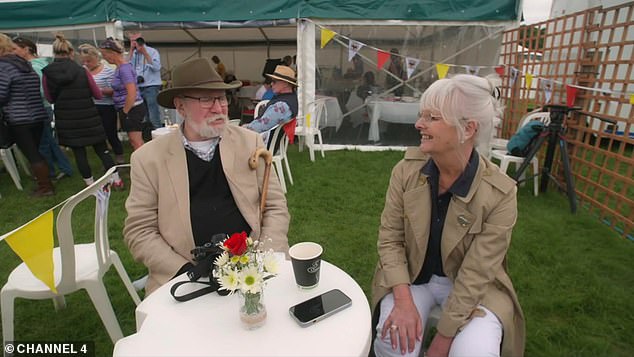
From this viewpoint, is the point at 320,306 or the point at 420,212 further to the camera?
the point at 420,212

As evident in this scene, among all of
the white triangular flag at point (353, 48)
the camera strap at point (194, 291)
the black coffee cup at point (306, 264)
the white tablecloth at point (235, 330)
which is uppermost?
the white triangular flag at point (353, 48)

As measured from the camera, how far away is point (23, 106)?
346cm

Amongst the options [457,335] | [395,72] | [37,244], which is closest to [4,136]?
[37,244]

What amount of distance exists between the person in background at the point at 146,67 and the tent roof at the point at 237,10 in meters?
0.48

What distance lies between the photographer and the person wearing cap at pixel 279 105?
10.8 feet

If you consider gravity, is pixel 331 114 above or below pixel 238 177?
below

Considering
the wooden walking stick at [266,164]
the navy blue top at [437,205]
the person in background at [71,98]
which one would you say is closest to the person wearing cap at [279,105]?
the person in background at [71,98]

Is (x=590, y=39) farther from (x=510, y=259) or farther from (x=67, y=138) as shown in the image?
(x=67, y=138)

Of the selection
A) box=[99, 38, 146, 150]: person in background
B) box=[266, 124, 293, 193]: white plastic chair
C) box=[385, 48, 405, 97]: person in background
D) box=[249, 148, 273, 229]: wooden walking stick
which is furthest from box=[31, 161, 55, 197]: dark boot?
box=[385, 48, 405, 97]: person in background

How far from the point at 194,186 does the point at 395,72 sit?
4.58 metres

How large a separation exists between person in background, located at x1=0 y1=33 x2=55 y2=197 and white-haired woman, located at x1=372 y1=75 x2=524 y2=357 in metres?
3.70

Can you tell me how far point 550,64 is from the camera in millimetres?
4340

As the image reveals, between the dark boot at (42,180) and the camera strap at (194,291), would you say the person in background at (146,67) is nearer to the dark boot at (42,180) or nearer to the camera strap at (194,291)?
the dark boot at (42,180)

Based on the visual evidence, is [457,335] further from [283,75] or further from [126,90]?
[126,90]
